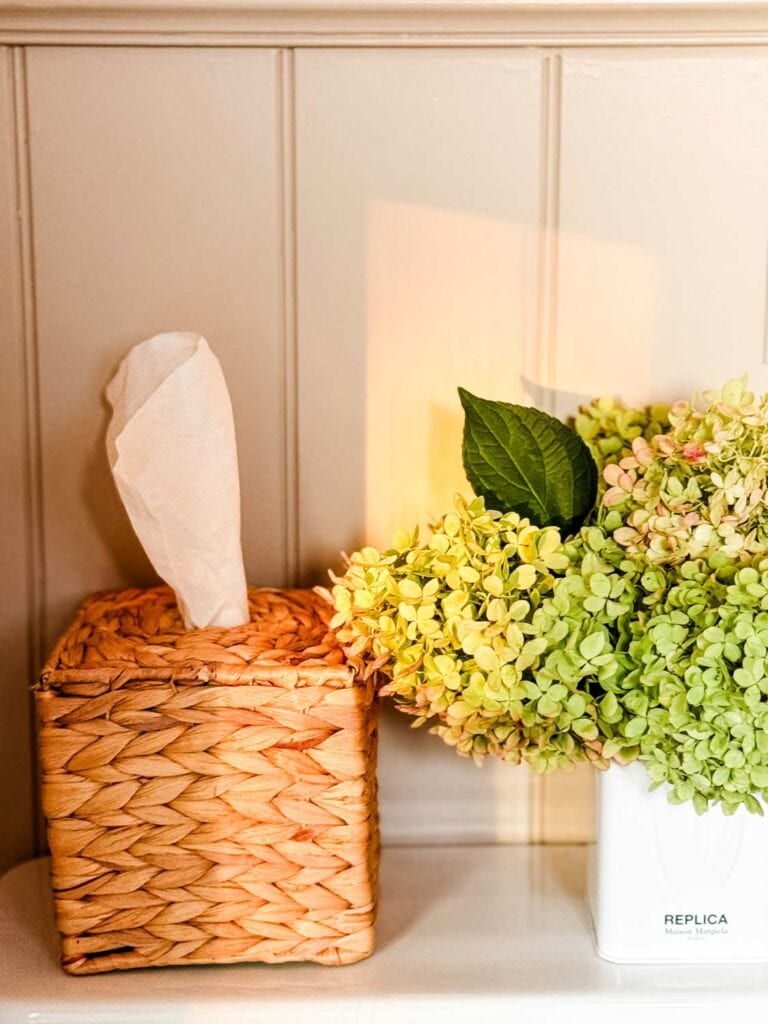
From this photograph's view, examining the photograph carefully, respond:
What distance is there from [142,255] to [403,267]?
0.22 metres

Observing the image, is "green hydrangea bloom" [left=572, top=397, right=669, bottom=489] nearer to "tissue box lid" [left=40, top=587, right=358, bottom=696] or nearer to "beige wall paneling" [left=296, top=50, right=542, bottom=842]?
"beige wall paneling" [left=296, top=50, right=542, bottom=842]

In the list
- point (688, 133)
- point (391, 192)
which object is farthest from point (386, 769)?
point (688, 133)

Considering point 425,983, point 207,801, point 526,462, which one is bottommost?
point 425,983

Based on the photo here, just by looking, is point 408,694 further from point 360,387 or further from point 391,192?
point 391,192

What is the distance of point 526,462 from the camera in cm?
79

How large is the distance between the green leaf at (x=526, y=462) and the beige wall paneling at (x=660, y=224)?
A: 168 millimetres

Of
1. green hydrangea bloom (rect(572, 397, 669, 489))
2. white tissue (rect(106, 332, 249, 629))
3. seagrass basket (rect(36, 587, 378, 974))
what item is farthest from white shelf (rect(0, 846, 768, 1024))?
green hydrangea bloom (rect(572, 397, 669, 489))

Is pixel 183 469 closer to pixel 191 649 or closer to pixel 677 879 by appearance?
pixel 191 649

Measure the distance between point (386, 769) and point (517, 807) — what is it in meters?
0.12

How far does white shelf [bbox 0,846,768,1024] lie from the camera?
0.74 metres

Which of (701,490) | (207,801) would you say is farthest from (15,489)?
(701,490)

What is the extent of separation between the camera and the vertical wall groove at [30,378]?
908 mm

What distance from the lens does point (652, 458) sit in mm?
762

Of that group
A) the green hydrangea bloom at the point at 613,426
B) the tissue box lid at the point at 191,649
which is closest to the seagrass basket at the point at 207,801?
the tissue box lid at the point at 191,649
